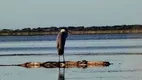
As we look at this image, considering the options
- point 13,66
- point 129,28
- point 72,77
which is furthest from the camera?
point 129,28

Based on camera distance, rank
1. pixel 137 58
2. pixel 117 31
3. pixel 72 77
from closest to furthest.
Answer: pixel 72 77 → pixel 137 58 → pixel 117 31

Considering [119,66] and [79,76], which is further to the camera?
[119,66]

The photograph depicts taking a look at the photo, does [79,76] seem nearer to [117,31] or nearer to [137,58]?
[137,58]

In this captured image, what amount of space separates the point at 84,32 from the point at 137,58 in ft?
283

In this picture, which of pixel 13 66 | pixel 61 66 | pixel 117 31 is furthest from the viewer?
pixel 117 31

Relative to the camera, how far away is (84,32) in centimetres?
13462

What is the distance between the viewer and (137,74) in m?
36.3

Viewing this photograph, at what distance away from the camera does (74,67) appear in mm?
40406

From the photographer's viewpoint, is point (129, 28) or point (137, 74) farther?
point (129, 28)

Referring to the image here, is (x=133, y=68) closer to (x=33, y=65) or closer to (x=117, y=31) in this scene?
(x=33, y=65)

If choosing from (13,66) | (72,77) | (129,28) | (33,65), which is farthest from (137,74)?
(129,28)

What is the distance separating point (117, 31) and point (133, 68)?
89.9 metres

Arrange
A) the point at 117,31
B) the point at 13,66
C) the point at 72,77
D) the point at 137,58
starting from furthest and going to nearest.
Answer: the point at 117,31 < the point at 137,58 < the point at 13,66 < the point at 72,77

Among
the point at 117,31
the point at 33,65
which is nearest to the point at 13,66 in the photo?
the point at 33,65
